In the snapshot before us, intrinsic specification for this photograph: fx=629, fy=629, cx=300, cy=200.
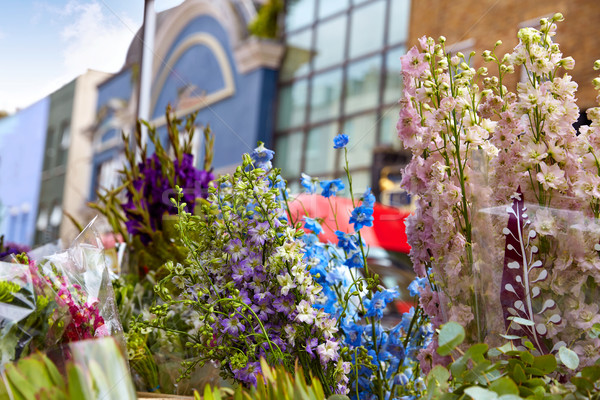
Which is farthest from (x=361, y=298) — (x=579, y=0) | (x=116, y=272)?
(x=579, y=0)

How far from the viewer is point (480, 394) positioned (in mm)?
428

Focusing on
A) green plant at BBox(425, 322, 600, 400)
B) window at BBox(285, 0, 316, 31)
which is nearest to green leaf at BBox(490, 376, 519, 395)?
green plant at BBox(425, 322, 600, 400)

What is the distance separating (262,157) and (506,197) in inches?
10.0

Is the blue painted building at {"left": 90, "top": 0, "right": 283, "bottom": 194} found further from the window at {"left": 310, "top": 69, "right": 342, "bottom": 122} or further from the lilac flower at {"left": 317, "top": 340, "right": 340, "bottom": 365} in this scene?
the lilac flower at {"left": 317, "top": 340, "right": 340, "bottom": 365}

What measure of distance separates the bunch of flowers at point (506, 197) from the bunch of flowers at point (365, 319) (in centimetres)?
7

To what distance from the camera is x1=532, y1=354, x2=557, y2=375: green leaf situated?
0.48 m

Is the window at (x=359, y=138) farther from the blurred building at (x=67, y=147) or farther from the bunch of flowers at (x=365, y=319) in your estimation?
the bunch of flowers at (x=365, y=319)

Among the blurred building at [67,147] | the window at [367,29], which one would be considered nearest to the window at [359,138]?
the window at [367,29]

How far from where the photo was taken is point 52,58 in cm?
106

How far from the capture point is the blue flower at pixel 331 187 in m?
0.72

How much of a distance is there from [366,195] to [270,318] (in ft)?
0.57

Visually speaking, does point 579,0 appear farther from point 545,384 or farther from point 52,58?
point 545,384

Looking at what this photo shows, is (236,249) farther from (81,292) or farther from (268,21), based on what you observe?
(268,21)

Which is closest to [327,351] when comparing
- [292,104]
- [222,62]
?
[292,104]
